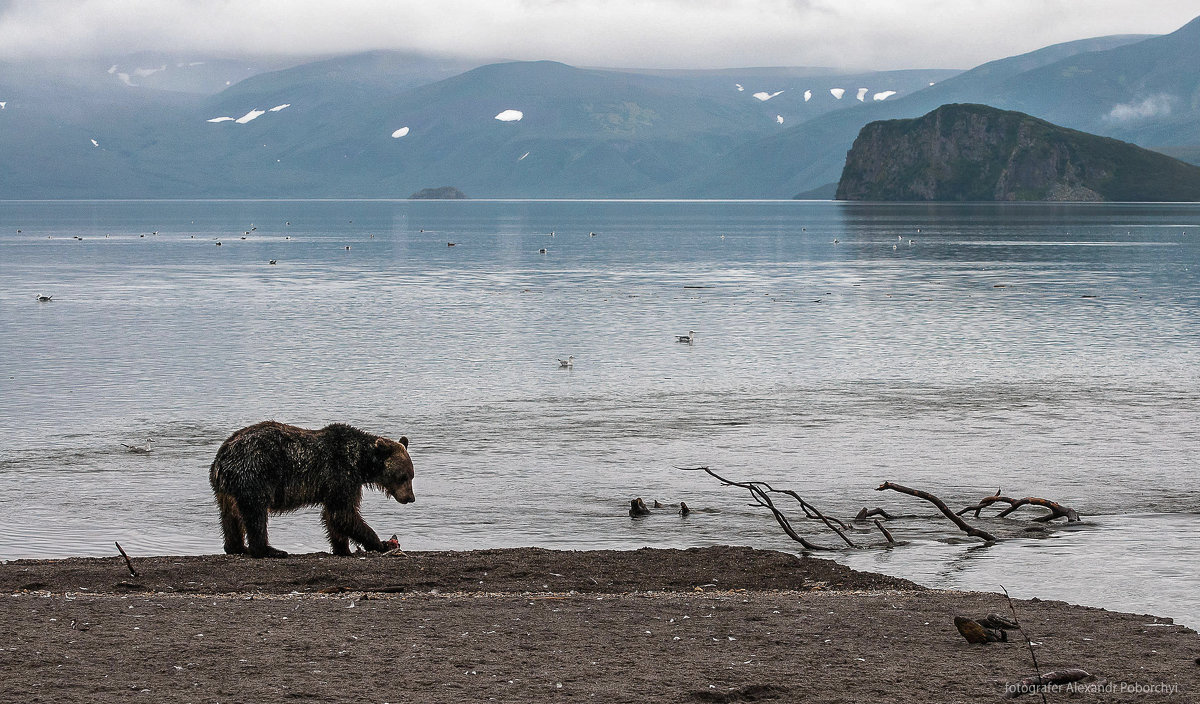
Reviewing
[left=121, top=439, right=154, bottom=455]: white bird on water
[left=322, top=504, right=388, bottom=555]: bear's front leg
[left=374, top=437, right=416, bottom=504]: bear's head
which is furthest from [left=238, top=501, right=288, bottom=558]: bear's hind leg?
[left=121, top=439, right=154, bottom=455]: white bird on water

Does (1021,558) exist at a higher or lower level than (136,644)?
lower

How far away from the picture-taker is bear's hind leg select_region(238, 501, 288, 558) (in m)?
15.5

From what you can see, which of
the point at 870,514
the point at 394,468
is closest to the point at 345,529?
the point at 394,468

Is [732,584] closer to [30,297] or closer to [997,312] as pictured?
[997,312]

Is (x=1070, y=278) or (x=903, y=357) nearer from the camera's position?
(x=903, y=357)

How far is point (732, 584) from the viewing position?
1512cm

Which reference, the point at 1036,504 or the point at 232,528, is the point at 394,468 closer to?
the point at 232,528

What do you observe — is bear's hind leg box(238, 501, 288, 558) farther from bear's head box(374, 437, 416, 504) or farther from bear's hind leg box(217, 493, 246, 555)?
bear's head box(374, 437, 416, 504)

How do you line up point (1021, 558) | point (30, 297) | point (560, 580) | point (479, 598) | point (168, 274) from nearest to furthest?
point (479, 598) → point (560, 580) → point (1021, 558) → point (30, 297) → point (168, 274)

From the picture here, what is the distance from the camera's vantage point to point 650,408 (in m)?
31.0

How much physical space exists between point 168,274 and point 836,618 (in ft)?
272

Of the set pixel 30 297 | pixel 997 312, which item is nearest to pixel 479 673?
pixel 997 312

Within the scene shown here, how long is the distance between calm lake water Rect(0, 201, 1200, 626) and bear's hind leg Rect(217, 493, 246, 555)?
2403 mm

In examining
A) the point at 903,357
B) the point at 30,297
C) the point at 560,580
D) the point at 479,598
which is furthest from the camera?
the point at 30,297
